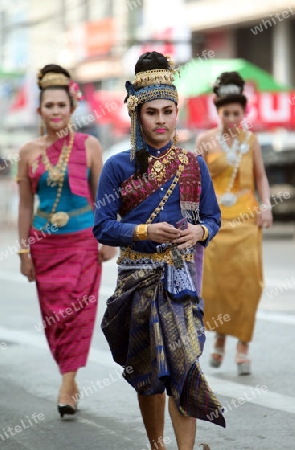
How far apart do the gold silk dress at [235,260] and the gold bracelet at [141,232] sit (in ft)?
11.3

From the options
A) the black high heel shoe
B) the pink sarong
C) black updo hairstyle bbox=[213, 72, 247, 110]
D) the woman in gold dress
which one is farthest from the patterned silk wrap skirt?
black updo hairstyle bbox=[213, 72, 247, 110]

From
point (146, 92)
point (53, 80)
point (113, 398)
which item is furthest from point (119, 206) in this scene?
point (113, 398)

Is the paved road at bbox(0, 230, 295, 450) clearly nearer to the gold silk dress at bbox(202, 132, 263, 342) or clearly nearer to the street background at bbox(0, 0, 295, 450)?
the street background at bbox(0, 0, 295, 450)

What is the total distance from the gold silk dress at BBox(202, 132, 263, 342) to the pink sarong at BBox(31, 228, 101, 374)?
150 centimetres

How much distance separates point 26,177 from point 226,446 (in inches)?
90.4

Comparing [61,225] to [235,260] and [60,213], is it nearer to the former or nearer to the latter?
[60,213]

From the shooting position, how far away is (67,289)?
7.56 metres

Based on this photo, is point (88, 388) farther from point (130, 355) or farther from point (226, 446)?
point (130, 355)

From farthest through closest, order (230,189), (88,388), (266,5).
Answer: (266,5)
(230,189)
(88,388)

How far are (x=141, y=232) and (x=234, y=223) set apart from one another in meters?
3.54

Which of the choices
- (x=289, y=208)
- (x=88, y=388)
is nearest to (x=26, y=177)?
(x=88, y=388)

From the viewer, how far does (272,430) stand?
6676 mm

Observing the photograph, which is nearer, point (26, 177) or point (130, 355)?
point (130, 355)

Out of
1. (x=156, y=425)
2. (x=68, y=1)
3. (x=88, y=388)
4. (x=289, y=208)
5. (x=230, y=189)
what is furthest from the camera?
(x=68, y=1)
